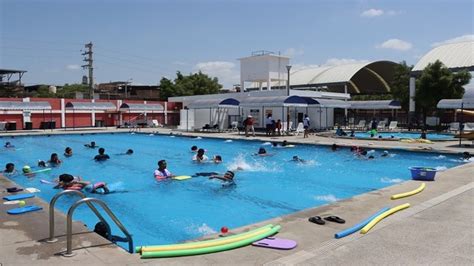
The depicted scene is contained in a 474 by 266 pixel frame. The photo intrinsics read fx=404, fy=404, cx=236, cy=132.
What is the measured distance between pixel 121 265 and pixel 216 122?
31.2 meters

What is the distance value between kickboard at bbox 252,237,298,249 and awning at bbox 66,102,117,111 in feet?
114

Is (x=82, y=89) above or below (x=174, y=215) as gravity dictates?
above

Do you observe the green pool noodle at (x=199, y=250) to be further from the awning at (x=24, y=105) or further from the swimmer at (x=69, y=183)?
the awning at (x=24, y=105)

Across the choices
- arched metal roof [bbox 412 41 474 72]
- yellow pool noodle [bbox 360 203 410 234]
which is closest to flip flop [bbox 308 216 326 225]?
yellow pool noodle [bbox 360 203 410 234]

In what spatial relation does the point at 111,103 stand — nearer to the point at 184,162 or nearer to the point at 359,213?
the point at 184,162

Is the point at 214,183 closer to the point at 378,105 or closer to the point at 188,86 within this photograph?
the point at 378,105

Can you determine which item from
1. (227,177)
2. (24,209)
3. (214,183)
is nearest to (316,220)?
(24,209)

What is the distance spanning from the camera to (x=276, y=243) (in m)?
5.02

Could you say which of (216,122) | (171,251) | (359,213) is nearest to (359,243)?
(359,213)

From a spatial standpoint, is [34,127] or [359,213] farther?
[34,127]

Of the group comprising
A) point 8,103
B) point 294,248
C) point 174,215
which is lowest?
point 174,215

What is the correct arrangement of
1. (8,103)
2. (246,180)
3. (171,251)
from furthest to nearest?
(8,103) → (246,180) → (171,251)

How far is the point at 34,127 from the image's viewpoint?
36.3 metres

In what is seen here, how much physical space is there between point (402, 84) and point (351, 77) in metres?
6.27
